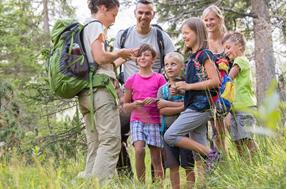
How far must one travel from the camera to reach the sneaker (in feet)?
12.4

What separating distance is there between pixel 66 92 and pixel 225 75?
4.72 feet

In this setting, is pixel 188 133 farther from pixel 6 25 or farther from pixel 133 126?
pixel 6 25

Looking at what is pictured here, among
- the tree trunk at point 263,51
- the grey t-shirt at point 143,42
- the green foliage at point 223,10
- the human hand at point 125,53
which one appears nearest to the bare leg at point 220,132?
the human hand at point 125,53

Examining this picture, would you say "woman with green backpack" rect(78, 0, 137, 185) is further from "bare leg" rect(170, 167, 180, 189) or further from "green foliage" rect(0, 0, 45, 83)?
"green foliage" rect(0, 0, 45, 83)

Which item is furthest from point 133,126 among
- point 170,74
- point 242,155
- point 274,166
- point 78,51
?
point 274,166

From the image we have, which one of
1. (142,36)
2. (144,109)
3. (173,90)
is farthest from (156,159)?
(142,36)

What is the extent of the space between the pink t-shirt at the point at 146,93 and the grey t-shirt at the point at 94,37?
1.40 ft

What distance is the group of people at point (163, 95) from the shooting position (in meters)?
4.10

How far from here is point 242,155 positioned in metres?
3.92

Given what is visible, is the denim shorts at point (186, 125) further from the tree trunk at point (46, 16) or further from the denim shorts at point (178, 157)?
the tree trunk at point (46, 16)

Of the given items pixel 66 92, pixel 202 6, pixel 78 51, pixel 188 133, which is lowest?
pixel 188 133

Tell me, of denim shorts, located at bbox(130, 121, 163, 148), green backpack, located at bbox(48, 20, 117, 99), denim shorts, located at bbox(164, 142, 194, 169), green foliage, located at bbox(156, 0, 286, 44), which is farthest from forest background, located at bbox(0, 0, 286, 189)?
green backpack, located at bbox(48, 20, 117, 99)

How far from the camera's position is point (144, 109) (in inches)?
192

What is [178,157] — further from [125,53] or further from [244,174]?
[244,174]
